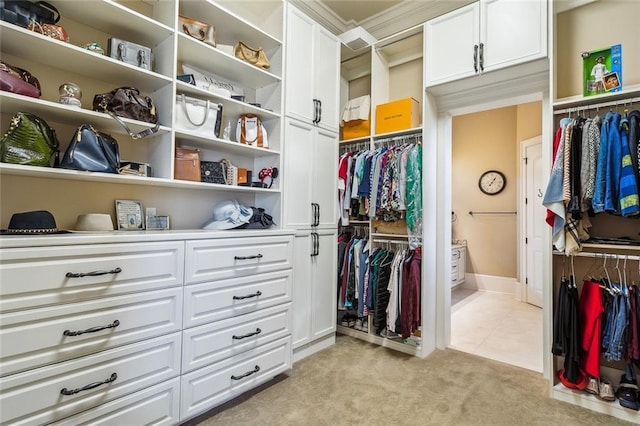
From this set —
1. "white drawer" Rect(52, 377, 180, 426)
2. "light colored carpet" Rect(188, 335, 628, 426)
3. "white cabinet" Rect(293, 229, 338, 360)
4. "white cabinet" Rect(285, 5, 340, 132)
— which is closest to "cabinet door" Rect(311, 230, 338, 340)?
"white cabinet" Rect(293, 229, 338, 360)

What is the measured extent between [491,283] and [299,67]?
4659mm

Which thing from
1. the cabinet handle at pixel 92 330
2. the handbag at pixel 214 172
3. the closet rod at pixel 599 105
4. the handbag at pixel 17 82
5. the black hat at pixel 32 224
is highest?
the closet rod at pixel 599 105

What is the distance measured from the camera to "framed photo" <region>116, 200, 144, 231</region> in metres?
1.88

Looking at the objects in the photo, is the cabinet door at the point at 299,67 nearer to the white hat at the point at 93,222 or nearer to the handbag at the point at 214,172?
the handbag at the point at 214,172

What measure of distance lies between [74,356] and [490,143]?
5.92 m

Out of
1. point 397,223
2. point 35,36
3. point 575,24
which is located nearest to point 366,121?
point 397,223

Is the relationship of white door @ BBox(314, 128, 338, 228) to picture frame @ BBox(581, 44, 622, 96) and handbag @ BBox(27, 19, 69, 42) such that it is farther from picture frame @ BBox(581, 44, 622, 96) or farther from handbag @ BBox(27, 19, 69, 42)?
picture frame @ BBox(581, 44, 622, 96)

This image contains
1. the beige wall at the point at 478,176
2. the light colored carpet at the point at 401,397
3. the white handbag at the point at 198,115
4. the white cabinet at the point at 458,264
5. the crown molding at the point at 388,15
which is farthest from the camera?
the beige wall at the point at 478,176

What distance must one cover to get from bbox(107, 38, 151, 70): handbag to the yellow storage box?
6.56ft

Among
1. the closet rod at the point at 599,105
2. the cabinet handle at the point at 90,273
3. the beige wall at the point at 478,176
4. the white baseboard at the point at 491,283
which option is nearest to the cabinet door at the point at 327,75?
the closet rod at the point at 599,105

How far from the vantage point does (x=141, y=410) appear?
1526mm

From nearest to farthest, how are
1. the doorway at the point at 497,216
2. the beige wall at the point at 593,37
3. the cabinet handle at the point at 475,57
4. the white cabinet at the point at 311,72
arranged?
the beige wall at the point at 593,37 < the cabinet handle at the point at 475,57 < the white cabinet at the point at 311,72 < the doorway at the point at 497,216

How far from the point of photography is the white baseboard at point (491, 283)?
16.5 ft

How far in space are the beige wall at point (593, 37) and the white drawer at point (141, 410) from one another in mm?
3282
